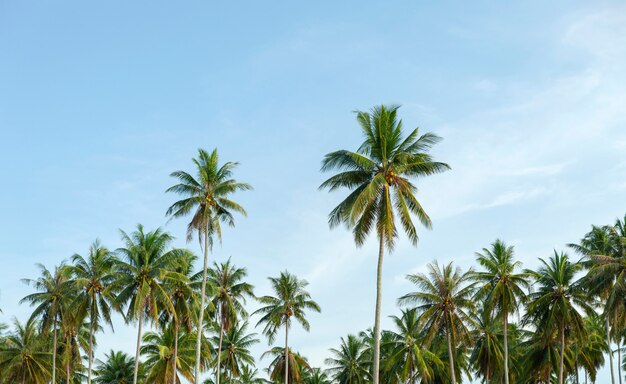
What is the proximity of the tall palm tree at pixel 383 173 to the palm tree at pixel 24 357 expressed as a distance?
127 feet

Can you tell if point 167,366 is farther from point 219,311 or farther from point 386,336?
point 386,336

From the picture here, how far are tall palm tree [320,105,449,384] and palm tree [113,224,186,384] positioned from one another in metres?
18.5

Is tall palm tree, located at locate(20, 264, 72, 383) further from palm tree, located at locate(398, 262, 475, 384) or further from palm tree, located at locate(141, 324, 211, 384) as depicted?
palm tree, located at locate(398, 262, 475, 384)

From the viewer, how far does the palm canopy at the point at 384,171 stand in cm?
3350

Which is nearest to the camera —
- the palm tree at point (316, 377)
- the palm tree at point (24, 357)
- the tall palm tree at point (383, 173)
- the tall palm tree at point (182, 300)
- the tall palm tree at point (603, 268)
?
the tall palm tree at point (383, 173)

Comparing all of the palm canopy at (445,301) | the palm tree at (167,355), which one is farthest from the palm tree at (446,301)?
the palm tree at (167,355)

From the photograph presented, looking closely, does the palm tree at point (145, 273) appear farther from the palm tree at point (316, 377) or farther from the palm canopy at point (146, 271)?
the palm tree at point (316, 377)

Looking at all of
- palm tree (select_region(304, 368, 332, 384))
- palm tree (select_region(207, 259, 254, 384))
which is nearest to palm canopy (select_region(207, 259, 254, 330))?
palm tree (select_region(207, 259, 254, 384))

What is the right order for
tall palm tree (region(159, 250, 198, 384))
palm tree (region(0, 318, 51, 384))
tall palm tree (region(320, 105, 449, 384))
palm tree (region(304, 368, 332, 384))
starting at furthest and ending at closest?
1. palm tree (region(304, 368, 332, 384))
2. palm tree (region(0, 318, 51, 384))
3. tall palm tree (region(159, 250, 198, 384))
4. tall palm tree (region(320, 105, 449, 384))

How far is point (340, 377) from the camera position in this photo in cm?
7569

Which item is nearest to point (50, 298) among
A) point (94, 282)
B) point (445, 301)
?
point (94, 282)

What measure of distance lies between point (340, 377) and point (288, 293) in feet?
48.2

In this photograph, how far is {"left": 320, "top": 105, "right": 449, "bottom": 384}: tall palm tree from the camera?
3344cm

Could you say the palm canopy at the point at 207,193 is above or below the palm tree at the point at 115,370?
above
